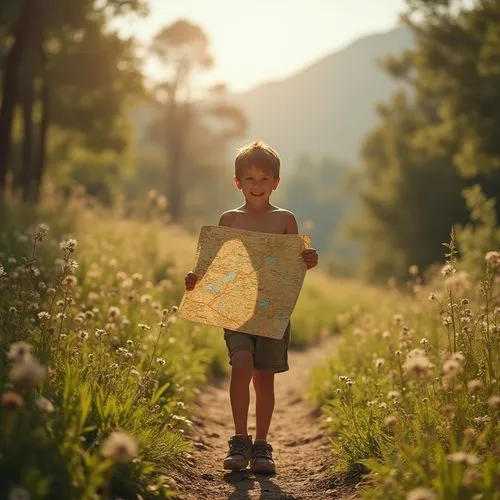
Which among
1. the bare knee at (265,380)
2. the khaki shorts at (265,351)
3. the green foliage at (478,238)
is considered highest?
the green foliage at (478,238)

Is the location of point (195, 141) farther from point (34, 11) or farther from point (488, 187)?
point (34, 11)

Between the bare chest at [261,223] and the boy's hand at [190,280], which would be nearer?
the boy's hand at [190,280]

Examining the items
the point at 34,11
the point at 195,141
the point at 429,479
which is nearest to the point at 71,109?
the point at 34,11

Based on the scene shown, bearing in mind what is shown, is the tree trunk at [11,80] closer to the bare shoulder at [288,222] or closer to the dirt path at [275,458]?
the dirt path at [275,458]

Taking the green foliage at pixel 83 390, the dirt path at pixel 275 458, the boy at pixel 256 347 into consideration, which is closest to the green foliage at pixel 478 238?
the dirt path at pixel 275 458

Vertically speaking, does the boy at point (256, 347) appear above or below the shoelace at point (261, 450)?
above

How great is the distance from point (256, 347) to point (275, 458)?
0.99 meters

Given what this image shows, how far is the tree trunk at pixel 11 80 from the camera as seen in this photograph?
49.4 feet

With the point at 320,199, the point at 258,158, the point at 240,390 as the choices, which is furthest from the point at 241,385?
the point at 320,199

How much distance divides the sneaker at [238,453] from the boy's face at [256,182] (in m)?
1.66

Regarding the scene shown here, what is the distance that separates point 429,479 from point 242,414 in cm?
175

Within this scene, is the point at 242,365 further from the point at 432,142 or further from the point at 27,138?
the point at 27,138

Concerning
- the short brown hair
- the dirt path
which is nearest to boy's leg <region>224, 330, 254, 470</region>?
the dirt path

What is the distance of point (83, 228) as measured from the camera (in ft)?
37.8
